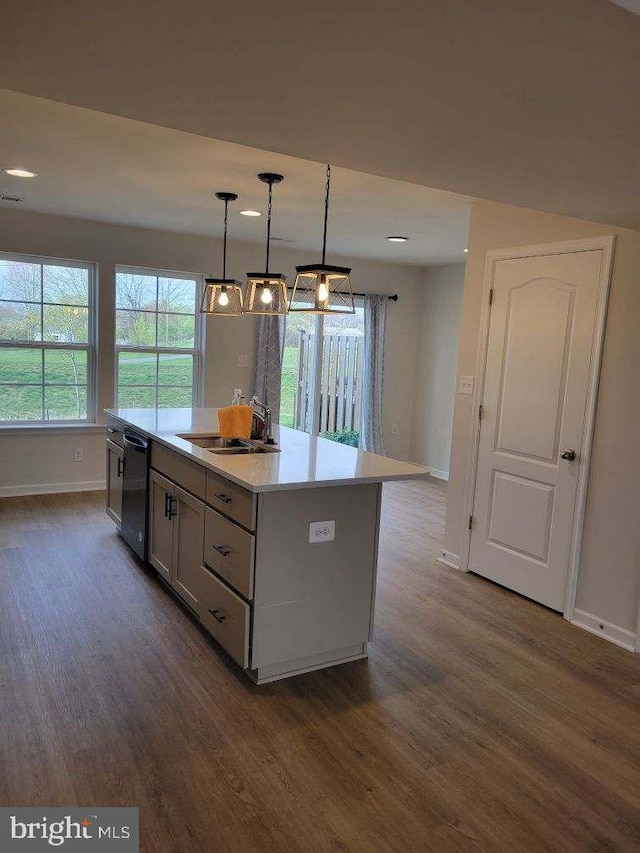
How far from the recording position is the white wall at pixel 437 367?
6.80m

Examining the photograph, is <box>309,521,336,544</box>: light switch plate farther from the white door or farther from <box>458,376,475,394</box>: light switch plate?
<box>458,376,475,394</box>: light switch plate

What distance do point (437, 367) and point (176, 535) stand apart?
4501 millimetres

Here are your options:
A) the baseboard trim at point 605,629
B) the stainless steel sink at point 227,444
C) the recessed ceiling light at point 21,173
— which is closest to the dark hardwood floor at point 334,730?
the baseboard trim at point 605,629

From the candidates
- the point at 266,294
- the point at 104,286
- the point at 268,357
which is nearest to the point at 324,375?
the point at 268,357

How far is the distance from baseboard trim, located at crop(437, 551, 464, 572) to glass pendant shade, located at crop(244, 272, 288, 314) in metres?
2.07

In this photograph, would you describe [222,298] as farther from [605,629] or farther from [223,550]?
[605,629]

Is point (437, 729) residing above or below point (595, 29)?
below

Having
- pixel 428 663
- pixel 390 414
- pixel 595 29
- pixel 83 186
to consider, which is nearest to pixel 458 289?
pixel 390 414

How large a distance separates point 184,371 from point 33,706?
13.1 feet

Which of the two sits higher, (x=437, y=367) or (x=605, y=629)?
(x=437, y=367)

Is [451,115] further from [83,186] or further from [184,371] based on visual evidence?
[184,371]

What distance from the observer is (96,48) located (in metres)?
1.38

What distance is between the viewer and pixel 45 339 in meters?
5.40

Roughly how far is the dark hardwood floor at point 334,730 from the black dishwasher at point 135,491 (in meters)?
0.36
